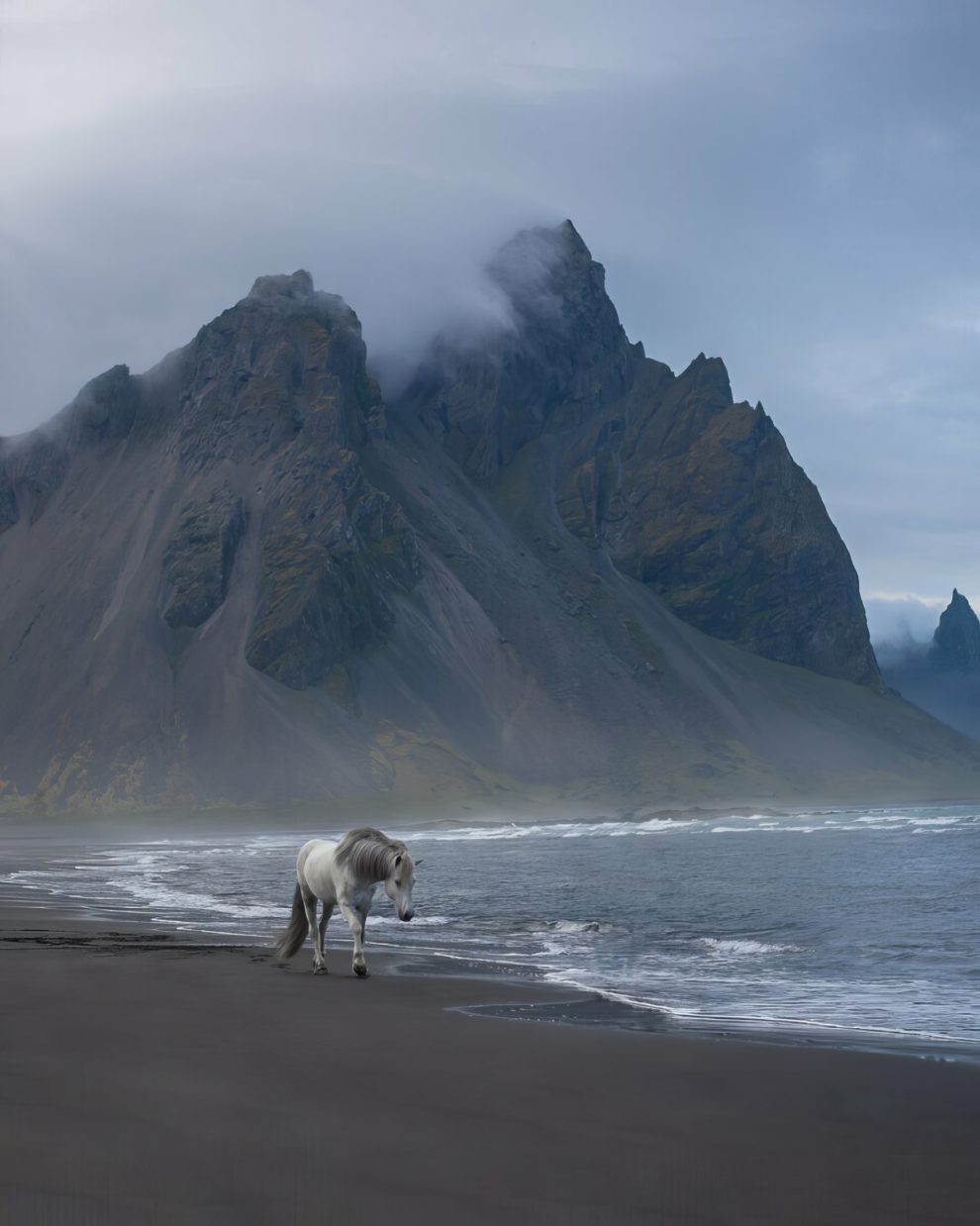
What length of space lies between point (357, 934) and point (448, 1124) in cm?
885

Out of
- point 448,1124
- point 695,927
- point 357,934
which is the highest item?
point 357,934

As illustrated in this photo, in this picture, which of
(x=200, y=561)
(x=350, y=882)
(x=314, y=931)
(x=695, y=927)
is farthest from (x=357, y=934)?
(x=200, y=561)

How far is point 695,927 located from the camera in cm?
2241

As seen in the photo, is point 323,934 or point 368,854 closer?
point 368,854

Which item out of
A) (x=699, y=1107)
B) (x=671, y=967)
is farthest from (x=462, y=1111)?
(x=671, y=967)

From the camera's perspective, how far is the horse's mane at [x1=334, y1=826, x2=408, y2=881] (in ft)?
54.2

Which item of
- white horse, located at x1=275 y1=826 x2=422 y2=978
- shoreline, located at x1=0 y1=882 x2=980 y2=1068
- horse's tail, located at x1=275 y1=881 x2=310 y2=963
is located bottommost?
shoreline, located at x1=0 y1=882 x2=980 y2=1068

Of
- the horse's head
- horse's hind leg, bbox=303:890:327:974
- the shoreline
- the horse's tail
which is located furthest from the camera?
the horse's tail

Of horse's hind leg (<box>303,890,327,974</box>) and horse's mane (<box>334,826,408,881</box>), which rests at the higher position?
horse's mane (<box>334,826,408,881</box>)

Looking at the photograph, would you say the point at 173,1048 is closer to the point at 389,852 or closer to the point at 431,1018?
the point at 431,1018

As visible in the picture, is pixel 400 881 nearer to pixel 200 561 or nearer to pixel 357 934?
pixel 357 934

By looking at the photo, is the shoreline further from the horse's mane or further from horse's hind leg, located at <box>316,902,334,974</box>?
the horse's mane

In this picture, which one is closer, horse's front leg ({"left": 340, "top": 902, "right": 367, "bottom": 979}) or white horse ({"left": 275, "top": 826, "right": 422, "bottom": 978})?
horse's front leg ({"left": 340, "top": 902, "right": 367, "bottom": 979})

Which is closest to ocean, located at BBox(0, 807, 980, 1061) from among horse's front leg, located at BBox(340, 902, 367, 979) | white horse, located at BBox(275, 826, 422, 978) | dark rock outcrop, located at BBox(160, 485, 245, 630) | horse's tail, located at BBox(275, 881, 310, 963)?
horse's front leg, located at BBox(340, 902, 367, 979)
